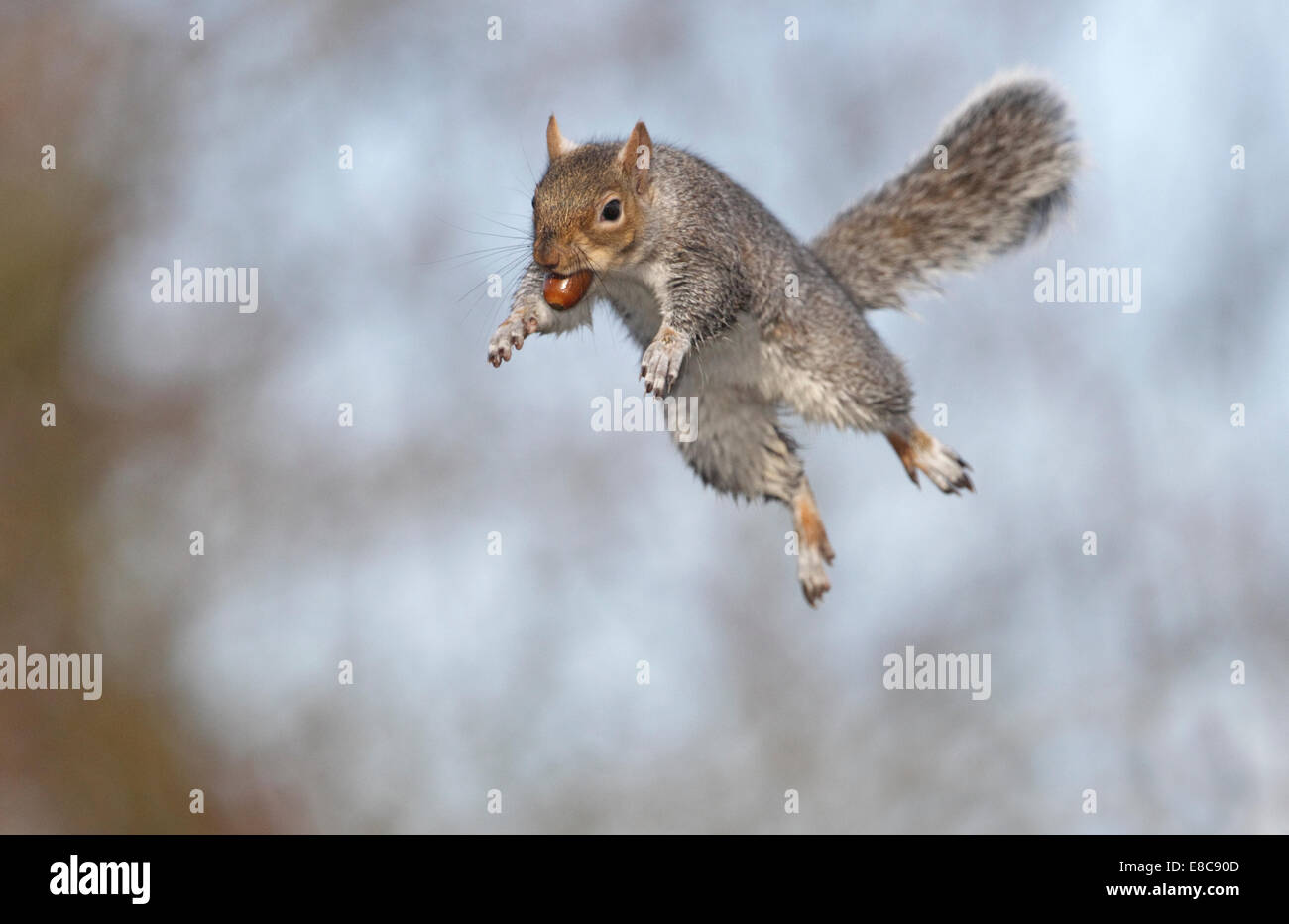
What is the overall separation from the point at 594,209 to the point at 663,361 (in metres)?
0.53

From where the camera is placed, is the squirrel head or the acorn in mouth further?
the squirrel head

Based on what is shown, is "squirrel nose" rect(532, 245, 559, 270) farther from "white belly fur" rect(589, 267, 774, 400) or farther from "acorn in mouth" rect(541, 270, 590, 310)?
"white belly fur" rect(589, 267, 774, 400)

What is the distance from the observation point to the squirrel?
3166 millimetres

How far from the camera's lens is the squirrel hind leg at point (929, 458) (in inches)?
147

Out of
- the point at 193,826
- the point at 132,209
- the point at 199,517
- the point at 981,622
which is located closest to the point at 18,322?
the point at 132,209

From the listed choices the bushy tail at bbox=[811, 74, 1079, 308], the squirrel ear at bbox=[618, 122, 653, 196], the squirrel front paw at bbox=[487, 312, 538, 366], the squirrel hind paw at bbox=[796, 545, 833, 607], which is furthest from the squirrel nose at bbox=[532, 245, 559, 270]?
the bushy tail at bbox=[811, 74, 1079, 308]

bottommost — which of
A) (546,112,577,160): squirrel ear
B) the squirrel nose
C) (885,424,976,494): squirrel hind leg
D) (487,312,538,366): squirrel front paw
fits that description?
(885,424,976,494): squirrel hind leg

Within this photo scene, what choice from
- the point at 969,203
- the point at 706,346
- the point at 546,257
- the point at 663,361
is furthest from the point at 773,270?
the point at 969,203

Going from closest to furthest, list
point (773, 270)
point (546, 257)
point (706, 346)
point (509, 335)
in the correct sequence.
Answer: point (509, 335) < point (546, 257) < point (706, 346) < point (773, 270)

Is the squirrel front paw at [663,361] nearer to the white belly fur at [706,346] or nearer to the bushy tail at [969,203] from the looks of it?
the white belly fur at [706,346]

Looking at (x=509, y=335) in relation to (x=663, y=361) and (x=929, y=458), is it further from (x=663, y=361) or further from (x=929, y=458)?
(x=929, y=458)

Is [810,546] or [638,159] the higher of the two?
[638,159]

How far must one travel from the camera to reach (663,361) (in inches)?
111

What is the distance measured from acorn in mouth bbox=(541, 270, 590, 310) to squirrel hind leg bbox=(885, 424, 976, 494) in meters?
1.09
